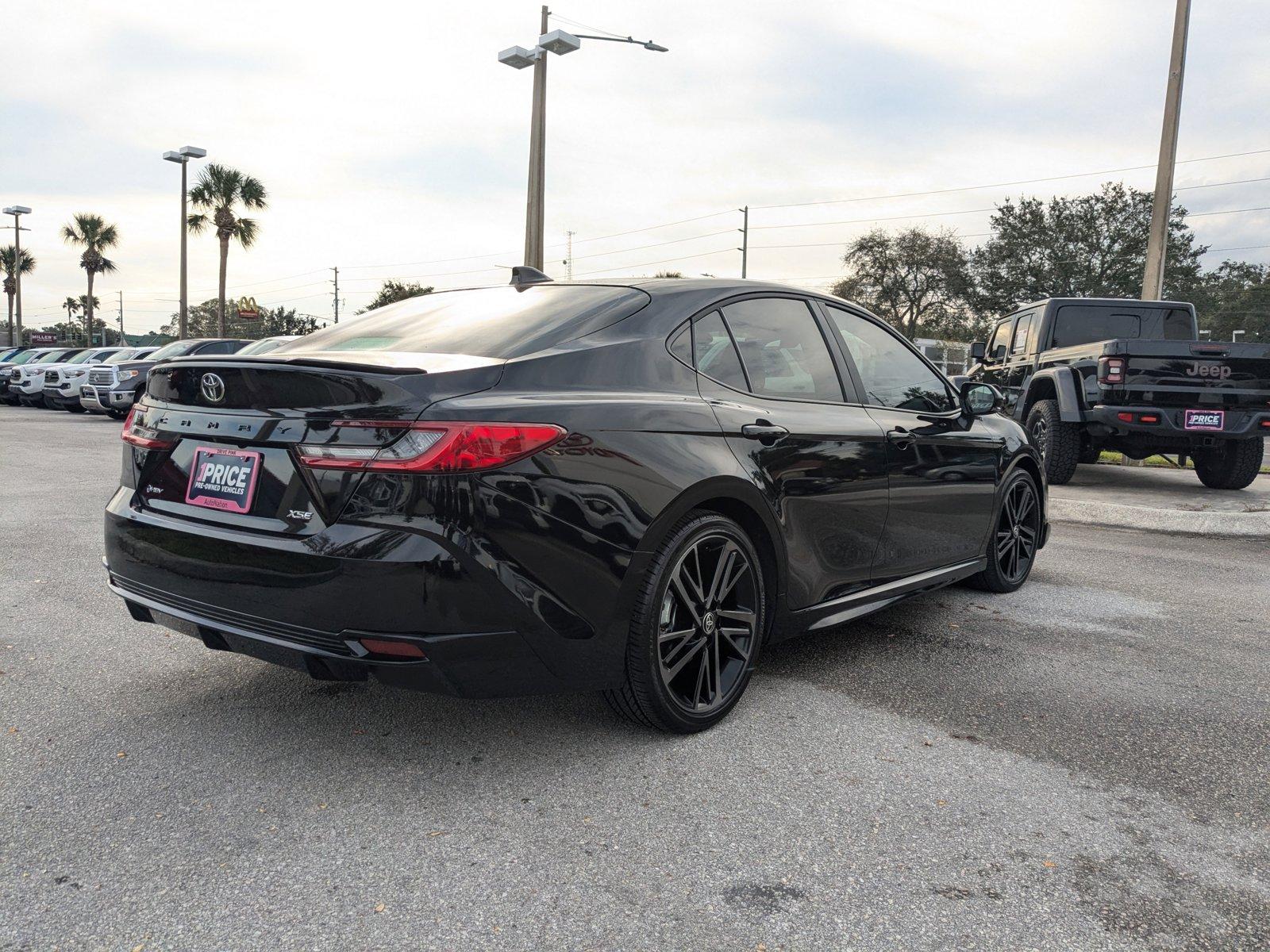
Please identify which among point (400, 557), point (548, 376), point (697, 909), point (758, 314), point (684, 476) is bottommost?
point (697, 909)

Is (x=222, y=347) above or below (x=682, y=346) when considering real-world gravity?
above

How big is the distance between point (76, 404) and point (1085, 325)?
75.8 ft

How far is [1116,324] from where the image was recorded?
11148mm

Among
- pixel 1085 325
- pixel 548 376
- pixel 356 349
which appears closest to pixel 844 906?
pixel 548 376

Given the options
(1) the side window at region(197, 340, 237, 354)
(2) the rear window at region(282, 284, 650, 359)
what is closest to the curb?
(2) the rear window at region(282, 284, 650, 359)

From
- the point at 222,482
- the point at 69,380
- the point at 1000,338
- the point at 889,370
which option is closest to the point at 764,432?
the point at 889,370

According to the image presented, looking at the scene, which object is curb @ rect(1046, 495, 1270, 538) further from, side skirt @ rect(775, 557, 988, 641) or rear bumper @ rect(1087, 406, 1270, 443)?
side skirt @ rect(775, 557, 988, 641)

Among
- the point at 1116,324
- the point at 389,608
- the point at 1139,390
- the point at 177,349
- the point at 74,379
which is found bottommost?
the point at 389,608

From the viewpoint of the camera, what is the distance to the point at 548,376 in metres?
2.89

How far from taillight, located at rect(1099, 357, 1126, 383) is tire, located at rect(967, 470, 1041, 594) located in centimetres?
→ 405

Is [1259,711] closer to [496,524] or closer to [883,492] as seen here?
[883,492]

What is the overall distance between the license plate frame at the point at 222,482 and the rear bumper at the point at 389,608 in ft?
0.25

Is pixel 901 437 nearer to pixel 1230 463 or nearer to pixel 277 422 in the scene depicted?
pixel 277 422

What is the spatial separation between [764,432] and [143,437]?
6.69ft
